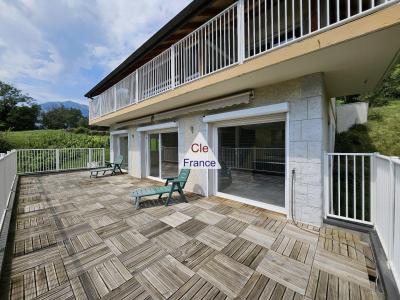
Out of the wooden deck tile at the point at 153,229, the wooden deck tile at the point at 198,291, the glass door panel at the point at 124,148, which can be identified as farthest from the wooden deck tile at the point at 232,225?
the glass door panel at the point at 124,148

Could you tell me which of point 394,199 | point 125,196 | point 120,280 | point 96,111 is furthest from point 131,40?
point 394,199

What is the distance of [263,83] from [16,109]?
55.8 metres

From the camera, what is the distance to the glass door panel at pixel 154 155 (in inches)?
339

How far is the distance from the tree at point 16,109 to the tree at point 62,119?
7634 mm

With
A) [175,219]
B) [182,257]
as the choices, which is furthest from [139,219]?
Result: [182,257]

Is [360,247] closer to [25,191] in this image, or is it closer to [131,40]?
[25,191]

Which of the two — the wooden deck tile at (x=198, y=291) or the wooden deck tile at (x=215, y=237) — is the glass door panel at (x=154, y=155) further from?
the wooden deck tile at (x=198, y=291)

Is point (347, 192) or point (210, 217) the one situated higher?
point (347, 192)

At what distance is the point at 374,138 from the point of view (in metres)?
10.4

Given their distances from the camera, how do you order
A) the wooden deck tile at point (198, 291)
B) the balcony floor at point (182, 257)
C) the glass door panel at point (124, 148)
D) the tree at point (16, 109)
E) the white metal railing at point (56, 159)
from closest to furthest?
1. the wooden deck tile at point (198, 291)
2. the balcony floor at point (182, 257)
3. the white metal railing at point (56, 159)
4. the glass door panel at point (124, 148)
5. the tree at point (16, 109)

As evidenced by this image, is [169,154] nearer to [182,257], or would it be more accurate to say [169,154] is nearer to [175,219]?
[175,219]

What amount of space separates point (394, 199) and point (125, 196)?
20.5ft

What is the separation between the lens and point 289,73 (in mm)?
3783

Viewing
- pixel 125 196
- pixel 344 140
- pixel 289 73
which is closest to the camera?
pixel 289 73
